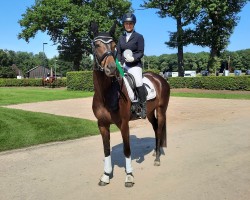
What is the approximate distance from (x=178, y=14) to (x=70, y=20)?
67.5 feet

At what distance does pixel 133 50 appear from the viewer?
683 cm

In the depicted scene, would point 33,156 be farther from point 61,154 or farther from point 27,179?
point 27,179

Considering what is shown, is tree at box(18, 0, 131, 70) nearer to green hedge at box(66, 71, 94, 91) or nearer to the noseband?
green hedge at box(66, 71, 94, 91)

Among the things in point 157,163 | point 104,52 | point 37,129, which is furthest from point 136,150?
point 37,129

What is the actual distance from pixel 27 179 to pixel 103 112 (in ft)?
6.67

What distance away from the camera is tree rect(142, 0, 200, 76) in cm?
3993

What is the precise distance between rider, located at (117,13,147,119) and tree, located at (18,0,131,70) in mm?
46695

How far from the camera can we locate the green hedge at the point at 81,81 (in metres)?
35.0

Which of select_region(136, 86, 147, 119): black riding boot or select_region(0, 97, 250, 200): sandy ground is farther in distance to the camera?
select_region(136, 86, 147, 119): black riding boot

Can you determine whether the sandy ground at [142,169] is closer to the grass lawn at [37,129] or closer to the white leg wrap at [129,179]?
the white leg wrap at [129,179]

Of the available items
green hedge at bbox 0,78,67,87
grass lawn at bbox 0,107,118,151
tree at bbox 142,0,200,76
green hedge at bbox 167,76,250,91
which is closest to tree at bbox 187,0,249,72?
tree at bbox 142,0,200,76

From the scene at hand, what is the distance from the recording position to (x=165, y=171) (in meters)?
6.82

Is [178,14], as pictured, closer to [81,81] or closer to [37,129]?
[81,81]

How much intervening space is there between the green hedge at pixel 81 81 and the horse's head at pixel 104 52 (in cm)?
2917
